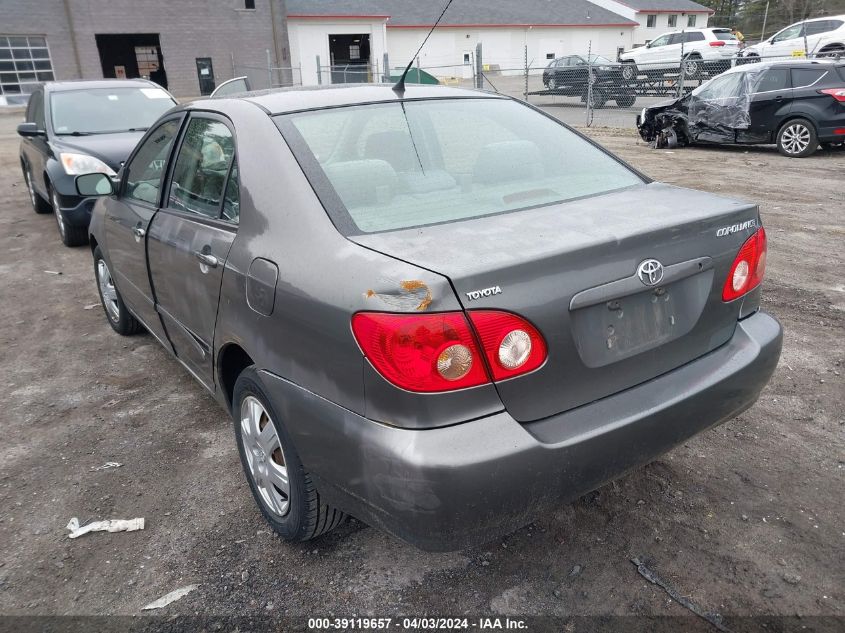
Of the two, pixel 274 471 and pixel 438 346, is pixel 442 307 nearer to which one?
pixel 438 346

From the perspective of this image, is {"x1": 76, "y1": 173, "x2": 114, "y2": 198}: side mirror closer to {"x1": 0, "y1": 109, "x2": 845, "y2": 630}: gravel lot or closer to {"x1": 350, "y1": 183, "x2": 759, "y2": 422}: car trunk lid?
{"x1": 0, "y1": 109, "x2": 845, "y2": 630}: gravel lot

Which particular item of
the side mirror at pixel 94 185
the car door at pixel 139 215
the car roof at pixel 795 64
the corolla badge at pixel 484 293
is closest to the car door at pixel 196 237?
the car door at pixel 139 215

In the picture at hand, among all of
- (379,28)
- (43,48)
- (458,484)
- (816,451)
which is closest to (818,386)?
(816,451)

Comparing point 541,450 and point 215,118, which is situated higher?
point 215,118

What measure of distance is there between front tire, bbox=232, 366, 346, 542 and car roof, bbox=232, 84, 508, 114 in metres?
1.14

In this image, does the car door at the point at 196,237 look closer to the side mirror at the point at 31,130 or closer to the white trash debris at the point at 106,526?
the white trash debris at the point at 106,526

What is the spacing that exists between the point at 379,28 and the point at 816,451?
132ft

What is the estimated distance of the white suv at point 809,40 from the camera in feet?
73.7

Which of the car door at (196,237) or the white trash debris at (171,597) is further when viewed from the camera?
the car door at (196,237)

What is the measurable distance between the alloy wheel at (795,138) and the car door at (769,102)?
0.24m

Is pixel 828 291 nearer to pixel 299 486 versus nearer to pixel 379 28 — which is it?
pixel 299 486

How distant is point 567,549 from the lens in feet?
8.32

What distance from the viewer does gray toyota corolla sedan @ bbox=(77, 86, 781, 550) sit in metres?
1.86

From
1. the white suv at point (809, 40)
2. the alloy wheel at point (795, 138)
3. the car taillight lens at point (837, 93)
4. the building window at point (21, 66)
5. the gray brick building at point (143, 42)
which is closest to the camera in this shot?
the car taillight lens at point (837, 93)
